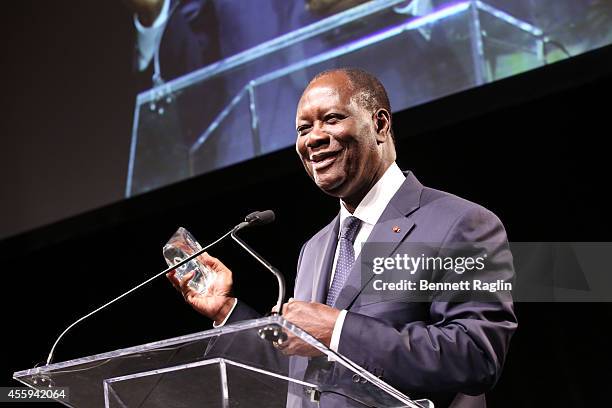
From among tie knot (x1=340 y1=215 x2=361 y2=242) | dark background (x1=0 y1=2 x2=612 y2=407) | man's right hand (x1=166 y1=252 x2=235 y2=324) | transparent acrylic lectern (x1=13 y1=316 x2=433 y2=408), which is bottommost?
transparent acrylic lectern (x1=13 y1=316 x2=433 y2=408)

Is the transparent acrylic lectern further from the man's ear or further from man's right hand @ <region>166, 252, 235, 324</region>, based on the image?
the man's ear

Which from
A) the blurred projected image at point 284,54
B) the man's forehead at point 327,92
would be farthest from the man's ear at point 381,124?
the blurred projected image at point 284,54

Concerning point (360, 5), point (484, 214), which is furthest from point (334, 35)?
point (484, 214)

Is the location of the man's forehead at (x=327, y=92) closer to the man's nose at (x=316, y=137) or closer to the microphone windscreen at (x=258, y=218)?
the man's nose at (x=316, y=137)

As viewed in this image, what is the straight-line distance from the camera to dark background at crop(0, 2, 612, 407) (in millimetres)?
3449

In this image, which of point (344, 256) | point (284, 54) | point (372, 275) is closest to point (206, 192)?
point (284, 54)

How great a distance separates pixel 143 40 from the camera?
14.5 ft

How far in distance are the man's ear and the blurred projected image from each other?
123 centimetres

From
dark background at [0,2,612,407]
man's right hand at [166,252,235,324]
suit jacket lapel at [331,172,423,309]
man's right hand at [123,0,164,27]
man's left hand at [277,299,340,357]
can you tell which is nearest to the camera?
man's left hand at [277,299,340,357]

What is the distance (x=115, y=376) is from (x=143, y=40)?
9.90 ft

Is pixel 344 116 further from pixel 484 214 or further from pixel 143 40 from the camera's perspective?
pixel 143 40

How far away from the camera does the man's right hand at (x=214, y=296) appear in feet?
6.94

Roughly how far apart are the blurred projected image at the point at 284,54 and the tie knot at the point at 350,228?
4.63 ft

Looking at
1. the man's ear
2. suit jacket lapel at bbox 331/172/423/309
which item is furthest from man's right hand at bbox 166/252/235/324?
the man's ear
